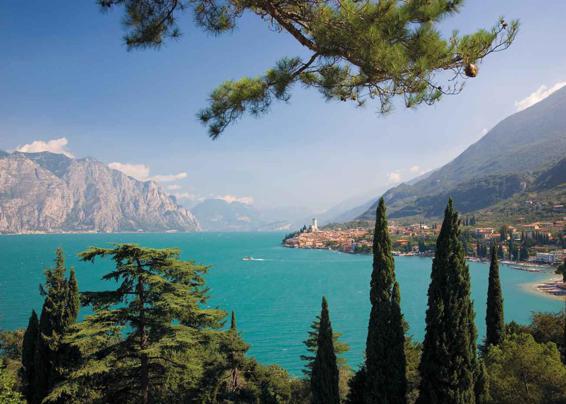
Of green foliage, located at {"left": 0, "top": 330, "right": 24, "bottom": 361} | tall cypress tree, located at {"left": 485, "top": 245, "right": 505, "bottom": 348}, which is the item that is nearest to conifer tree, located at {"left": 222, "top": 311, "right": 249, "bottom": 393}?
tall cypress tree, located at {"left": 485, "top": 245, "right": 505, "bottom": 348}

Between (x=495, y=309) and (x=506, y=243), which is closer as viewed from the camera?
(x=495, y=309)

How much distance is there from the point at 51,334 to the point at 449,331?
42.9 ft

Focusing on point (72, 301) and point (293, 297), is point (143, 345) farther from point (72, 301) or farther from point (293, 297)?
point (293, 297)

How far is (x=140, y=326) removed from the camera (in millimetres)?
9148

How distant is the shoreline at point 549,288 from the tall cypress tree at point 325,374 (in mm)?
45028

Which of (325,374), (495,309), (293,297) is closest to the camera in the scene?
(325,374)

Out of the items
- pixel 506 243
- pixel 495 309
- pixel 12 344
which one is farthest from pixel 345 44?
pixel 506 243

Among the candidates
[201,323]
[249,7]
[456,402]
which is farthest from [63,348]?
[249,7]

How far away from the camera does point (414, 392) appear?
14188 mm

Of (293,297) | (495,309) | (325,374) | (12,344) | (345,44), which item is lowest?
(293,297)

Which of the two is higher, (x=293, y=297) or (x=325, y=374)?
(x=325, y=374)

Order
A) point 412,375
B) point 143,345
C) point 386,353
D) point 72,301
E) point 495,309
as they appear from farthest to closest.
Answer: point 495,309 → point 412,375 → point 72,301 → point 386,353 → point 143,345

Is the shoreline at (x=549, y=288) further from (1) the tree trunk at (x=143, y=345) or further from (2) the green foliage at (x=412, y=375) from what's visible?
(1) the tree trunk at (x=143, y=345)

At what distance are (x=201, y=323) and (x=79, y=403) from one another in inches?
153
